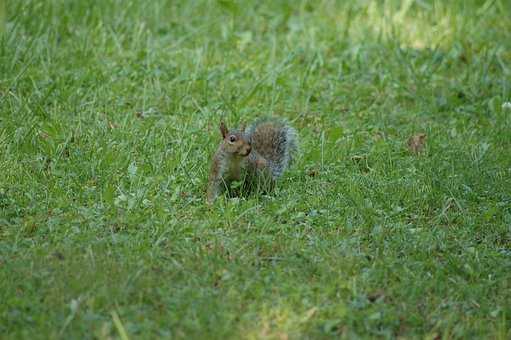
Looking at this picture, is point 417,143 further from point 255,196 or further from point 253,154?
point 255,196

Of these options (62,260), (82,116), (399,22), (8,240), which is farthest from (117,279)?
(399,22)

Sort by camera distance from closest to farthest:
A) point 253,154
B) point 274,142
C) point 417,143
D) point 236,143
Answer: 1. point 236,143
2. point 253,154
3. point 274,142
4. point 417,143

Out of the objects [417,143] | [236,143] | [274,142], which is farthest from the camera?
[417,143]

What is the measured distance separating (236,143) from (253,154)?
0.62ft

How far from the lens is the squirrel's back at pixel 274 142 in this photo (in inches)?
171

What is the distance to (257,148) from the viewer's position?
441 cm

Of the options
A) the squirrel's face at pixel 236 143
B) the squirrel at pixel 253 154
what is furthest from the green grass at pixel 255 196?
the squirrel's face at pixel 236 143

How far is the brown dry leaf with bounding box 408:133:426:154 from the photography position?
484 centimetres

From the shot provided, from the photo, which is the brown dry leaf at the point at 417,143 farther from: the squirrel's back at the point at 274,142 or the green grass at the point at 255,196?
the squirrel's back at the point at 274,142

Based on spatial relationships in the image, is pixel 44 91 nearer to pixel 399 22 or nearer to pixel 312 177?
pixel 312 177

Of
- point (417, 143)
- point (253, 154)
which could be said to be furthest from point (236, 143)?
point (417, 143)

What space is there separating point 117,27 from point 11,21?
2.39 ft

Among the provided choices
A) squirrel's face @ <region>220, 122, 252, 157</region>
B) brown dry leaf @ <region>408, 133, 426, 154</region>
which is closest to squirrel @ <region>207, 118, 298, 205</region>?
squirrel's face @ <region>220, 122, 252, 157</region>

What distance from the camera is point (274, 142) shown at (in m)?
4.37
